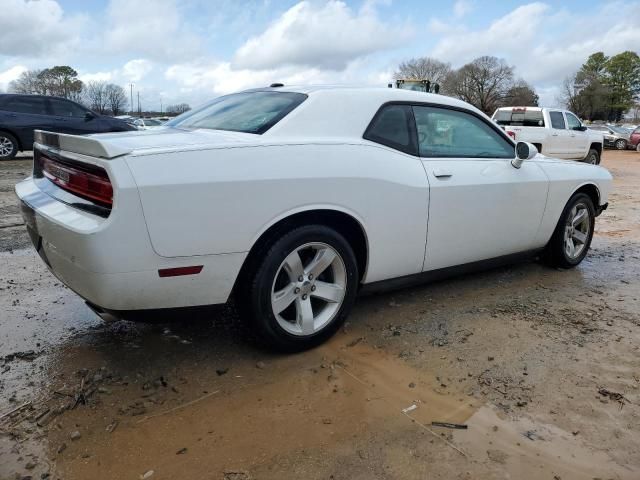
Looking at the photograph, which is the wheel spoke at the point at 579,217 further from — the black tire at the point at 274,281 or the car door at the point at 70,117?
the car door at the point at 70,117

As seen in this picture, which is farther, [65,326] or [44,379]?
[65,326]

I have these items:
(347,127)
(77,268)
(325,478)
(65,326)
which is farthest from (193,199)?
(65,326)

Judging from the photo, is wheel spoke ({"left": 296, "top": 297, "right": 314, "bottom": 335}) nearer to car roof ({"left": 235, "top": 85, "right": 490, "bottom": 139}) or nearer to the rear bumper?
the rear bumper

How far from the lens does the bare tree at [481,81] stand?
69.7 m

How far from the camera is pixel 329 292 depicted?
121 inches

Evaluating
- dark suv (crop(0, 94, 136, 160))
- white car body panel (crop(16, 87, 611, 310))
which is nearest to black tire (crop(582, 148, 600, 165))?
dark suv (crop(0, 94, 136, 160))

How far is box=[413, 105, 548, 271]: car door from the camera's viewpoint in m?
3.48

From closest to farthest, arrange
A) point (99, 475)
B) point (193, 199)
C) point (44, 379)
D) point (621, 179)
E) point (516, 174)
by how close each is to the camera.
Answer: point (99, 475)
point (193, 199)
point (44, 379)
point (516, 174)
point (621, 179)

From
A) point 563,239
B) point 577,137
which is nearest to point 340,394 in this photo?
point 563,239

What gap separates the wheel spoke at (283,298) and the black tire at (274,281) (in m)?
0.05

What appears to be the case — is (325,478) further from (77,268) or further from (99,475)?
(77,268)

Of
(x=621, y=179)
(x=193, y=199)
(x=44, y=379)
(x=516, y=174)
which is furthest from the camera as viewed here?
(x=621, y=179)

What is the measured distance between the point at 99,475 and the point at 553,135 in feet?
47.5

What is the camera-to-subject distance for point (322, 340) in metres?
3.12
